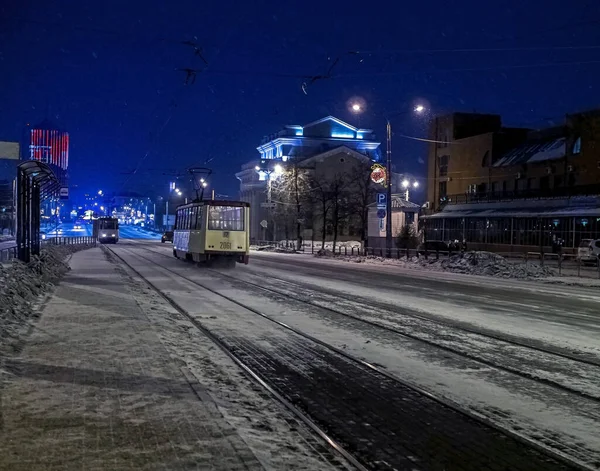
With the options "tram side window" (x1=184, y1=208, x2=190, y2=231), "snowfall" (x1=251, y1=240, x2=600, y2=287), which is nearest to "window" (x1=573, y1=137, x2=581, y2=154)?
"snowfall" (x1=251, y1=240, x2=600, y2=287)

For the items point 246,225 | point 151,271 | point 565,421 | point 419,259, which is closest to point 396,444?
point 565,421

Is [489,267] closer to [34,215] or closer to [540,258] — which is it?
[540,258]

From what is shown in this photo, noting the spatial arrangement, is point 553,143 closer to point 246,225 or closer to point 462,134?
point 462,134

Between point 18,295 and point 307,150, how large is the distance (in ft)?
275

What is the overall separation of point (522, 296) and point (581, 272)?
49.5ft

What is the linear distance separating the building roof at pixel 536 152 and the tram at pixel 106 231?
47.1m

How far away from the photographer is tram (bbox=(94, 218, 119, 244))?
84.1m

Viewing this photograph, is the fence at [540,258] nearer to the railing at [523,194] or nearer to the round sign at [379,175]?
the round sign at [379,175]

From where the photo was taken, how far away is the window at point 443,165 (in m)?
79.4

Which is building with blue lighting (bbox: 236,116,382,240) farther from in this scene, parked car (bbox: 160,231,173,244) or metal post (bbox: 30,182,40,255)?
metal post (bbox: 30,182,40,255)

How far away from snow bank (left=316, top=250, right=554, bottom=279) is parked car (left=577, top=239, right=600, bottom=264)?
7.13 m

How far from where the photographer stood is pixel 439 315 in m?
15.9

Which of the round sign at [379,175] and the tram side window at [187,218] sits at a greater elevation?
the round sign at [379,175]

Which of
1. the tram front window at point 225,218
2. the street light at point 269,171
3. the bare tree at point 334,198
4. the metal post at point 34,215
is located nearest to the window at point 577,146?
the bare tree at point 334,198
